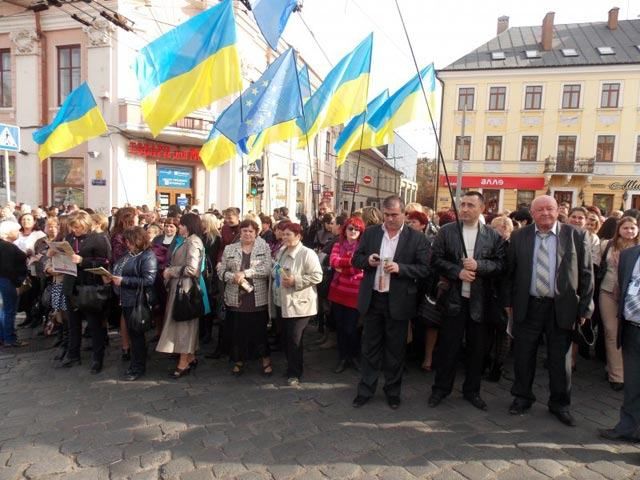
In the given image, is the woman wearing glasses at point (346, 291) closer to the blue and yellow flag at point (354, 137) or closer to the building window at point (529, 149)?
the blue and yellow flag at point (354, 137)

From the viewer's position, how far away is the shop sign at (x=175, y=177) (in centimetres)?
1841

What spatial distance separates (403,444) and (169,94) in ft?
18.3

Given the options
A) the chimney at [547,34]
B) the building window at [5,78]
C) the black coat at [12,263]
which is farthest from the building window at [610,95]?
the building window at [5,78]

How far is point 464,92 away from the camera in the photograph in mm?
30734

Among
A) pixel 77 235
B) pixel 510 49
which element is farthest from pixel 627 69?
pixel 77 235

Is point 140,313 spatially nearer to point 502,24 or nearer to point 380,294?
point 380,294

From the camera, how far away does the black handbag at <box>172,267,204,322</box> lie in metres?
4.62

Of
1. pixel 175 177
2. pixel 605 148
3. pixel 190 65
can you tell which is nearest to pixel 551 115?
pixel 605 148

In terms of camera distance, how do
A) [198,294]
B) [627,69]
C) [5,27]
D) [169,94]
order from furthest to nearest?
[627,69] → [5,27] → [169,94] → [198,294]

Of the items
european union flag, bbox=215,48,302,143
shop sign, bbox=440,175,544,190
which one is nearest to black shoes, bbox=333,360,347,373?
european union flag, bbox=215,48,302,143

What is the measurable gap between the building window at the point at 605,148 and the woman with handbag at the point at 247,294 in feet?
103

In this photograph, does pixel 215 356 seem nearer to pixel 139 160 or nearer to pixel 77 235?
pixel 77 235

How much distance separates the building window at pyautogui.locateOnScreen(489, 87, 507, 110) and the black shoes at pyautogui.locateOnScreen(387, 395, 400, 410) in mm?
30608

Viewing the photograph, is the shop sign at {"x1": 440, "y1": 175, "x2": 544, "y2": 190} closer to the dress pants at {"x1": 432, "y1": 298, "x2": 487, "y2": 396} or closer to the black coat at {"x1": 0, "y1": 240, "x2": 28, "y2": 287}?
the dress pants at {"x1": 432, "y1": 298, "x2": 487, "y2": 396}
